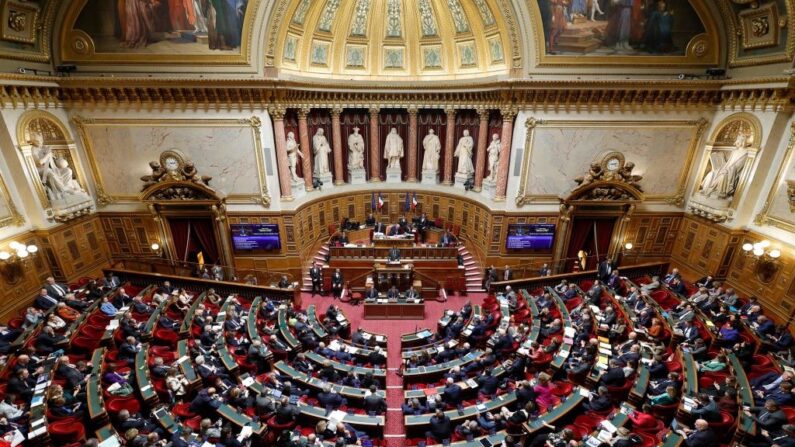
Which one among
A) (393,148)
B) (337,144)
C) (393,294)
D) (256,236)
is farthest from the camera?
(393,148)

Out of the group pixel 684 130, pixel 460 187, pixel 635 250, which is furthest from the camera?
pixel 460 187

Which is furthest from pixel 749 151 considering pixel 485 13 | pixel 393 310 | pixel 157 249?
pixel 157 249

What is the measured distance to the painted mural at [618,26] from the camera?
15.3 m

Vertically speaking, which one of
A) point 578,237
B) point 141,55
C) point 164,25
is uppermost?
point 164,25

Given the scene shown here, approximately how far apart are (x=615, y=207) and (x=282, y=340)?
49.8ft

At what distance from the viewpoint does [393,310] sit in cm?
1625

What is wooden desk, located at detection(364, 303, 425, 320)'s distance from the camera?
16.2 meters

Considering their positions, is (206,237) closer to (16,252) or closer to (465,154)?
(16,252)

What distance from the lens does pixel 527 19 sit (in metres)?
15.9

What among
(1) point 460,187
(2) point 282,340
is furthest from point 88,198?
(1) point 460,187

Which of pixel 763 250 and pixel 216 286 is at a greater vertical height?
pixel 763 250

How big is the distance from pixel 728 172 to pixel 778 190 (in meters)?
1.76

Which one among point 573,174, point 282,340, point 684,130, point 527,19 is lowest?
point 282,340

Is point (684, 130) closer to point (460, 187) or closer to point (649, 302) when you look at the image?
point (649, 302)
